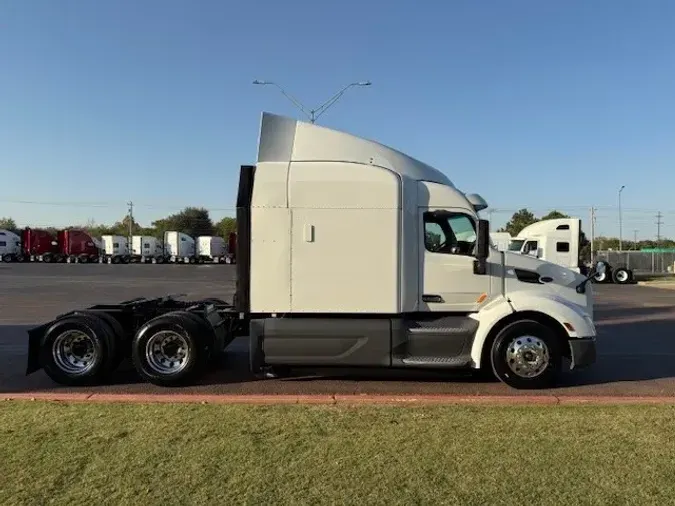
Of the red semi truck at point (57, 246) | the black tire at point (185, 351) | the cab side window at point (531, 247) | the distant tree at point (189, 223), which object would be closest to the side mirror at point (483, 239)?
the black tire at point (185, 351)

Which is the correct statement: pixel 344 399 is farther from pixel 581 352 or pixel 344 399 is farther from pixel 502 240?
pixel 502 240

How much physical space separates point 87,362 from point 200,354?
5.07 feet

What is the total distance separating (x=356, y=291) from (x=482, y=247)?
1684mm

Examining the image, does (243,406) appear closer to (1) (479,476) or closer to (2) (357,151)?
(1) (479,476)

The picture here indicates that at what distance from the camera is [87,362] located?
7.99m

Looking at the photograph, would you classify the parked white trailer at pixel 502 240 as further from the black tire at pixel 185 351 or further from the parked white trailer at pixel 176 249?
the parked white trailer at pixel 176 249

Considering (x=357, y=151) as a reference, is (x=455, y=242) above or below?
below

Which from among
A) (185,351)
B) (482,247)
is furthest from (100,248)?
(482,247)

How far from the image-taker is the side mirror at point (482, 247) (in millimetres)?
7719

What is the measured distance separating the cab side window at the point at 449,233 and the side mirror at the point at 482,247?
0.11 metres

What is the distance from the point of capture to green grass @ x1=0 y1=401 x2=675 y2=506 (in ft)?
13.2

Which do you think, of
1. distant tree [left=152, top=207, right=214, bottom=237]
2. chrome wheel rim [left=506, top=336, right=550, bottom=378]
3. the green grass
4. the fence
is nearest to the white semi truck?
chrome wheel rim [left=506, top=336, right=550, bottom=378]

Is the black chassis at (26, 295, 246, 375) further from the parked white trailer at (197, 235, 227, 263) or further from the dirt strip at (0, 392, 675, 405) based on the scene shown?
the parked white trailer at (197, 235, 227, 263)

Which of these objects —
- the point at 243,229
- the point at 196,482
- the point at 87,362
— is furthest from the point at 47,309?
the point at 196,482
